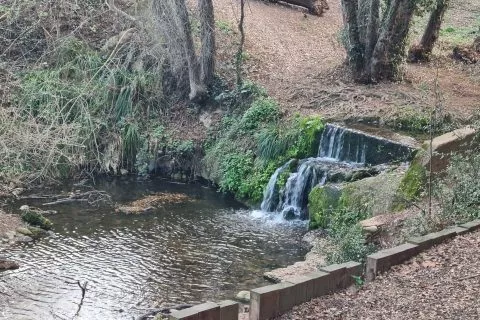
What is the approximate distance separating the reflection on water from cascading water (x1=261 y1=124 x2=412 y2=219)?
505mm

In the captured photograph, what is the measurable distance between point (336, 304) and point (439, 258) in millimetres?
1279

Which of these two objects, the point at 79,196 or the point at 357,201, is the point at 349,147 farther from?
the point at 79,196

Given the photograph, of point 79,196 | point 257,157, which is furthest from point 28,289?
point 257,157

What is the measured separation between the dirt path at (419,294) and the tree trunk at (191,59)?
10.9 meters

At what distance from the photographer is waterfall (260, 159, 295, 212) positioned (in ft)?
44.3

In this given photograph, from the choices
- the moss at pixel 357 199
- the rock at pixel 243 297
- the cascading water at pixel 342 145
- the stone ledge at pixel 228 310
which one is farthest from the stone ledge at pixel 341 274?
the cascading water at pixel 342 145

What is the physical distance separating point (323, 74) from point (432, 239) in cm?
1082

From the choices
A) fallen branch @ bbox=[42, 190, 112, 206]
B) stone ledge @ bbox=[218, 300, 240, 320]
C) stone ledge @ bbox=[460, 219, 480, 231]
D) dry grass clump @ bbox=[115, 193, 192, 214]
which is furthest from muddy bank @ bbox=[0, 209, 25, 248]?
stone ledge @ bbox=[460, 219, 480, 231]

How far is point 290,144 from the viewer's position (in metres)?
14.2

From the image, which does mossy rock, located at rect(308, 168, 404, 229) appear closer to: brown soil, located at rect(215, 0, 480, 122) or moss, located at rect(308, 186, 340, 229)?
moss, located at rect(308, 186, 340, 229)

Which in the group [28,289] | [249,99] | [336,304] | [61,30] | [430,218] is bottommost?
[28,289]

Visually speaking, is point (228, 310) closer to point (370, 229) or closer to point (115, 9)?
point (370, 229)

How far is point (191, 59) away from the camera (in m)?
16.5

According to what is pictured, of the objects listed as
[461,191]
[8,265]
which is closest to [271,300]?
[461,191]
